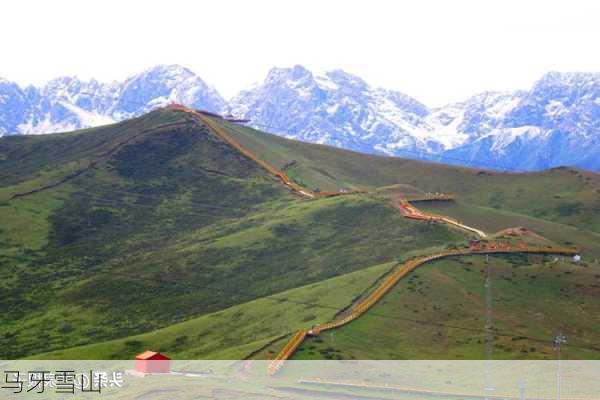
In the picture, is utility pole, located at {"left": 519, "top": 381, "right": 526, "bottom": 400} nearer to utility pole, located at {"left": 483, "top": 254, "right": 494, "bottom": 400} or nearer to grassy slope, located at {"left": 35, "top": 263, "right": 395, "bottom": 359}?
utility pole, located at {"left": 483, "top": 254, "right": 494, "bottom": 400}

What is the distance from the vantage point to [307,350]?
149 metres

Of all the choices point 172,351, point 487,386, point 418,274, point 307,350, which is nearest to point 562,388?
point 487,386

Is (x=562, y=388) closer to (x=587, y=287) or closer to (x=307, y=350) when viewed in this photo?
(x=307, y=350)

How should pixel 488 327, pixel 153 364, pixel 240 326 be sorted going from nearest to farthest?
pixel 153 364 < pixel 488 327 < pixel 240 326

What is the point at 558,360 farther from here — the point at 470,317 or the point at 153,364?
the point at 153,364

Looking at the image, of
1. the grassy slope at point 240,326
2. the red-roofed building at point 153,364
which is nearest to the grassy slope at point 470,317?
the grassy slope at point 240,326

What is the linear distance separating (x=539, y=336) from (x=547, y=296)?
22433mm

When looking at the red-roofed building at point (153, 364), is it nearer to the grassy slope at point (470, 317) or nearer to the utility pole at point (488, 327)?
the grassy slope at point (470, 317)

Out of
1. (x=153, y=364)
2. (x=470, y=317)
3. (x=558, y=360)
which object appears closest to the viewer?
(x=153, y=364)

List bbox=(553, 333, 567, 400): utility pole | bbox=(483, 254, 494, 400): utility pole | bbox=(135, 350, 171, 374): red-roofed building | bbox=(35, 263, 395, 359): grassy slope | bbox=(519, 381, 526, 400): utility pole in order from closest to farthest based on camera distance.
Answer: bbox=(519, 381, 526, 400): utility pole → bbox=(553, 333, 567, 400): utility pole → bbox=(483, 254, 494, 400): utility pole → bbox=(135, 350, 171, 374): red-roofed building → bbox=(35, 263, 395, 359): grassy slope

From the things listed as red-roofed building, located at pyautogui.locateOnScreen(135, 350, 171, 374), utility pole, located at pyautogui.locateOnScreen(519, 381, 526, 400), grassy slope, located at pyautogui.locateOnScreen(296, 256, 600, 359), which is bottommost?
utility pole, located at pyautogui.locateOnScreen(519, 381, 526, 400)

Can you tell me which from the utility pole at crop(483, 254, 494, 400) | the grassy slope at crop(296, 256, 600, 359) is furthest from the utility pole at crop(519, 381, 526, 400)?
the grassy slope at crop(296, 256, 600, 359)

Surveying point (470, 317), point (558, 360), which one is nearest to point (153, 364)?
point (470, 317)

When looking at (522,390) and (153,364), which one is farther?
(153,364)
